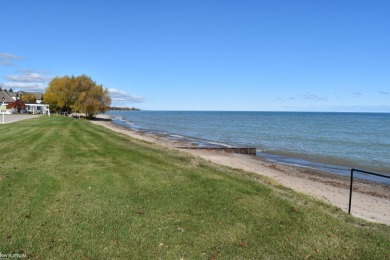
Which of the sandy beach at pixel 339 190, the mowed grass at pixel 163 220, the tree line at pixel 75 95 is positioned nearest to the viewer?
the mowed grass at pixel 163 220

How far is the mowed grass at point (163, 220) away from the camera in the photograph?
19.8ft


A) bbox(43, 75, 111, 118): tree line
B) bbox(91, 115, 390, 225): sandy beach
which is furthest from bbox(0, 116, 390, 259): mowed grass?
bbox(43, 75, 111, 118): tree line

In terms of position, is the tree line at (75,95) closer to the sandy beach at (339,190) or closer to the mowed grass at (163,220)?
the sandy beach at (339,190)

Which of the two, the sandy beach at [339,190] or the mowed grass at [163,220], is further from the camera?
the sandy beach at [339,190]

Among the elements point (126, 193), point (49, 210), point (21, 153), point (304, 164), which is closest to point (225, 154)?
point (304, 164)

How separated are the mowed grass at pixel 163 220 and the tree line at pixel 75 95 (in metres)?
80.1

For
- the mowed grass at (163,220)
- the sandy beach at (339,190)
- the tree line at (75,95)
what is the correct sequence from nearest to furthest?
the mowed grass at (163,220)
the sandy beach at (339,190)
the tree line at (75,95)

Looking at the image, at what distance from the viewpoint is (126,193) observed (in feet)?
30.2

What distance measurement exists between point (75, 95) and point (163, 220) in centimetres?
8843

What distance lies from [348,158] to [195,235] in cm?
2785

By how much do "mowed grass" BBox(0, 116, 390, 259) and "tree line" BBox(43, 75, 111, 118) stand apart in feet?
263

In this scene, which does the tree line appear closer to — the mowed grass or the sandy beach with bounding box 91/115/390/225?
the sandy beach with bounding box 91/115/390/225

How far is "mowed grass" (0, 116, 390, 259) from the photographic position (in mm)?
6027

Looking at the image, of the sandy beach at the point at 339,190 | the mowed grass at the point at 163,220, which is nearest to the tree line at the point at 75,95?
the sandy beach at the point at 339,190
